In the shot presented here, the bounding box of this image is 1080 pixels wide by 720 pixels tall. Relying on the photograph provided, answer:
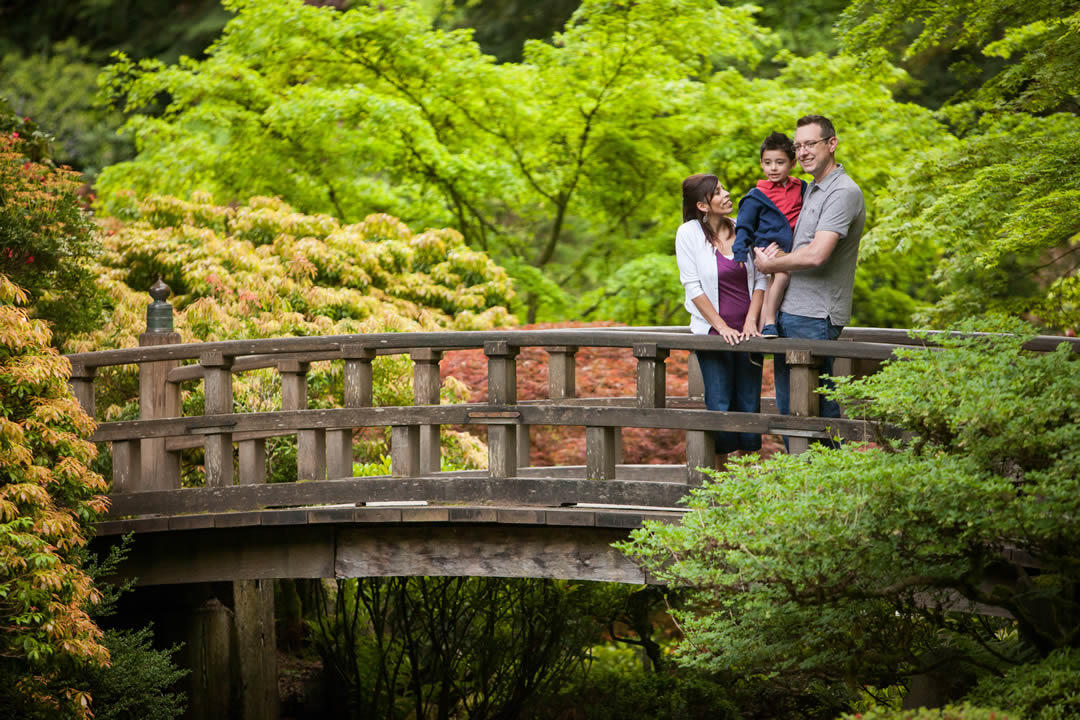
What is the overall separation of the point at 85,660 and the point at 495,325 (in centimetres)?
559

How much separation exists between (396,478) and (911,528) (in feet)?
10.7

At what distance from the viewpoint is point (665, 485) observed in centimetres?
687

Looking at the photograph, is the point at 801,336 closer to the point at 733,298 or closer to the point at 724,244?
the point at 733,298

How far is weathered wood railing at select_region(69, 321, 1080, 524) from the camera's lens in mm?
6887

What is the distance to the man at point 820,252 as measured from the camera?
20.5 ft

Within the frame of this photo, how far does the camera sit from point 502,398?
24.0 ft

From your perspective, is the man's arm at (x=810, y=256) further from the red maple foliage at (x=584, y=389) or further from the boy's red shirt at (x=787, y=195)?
the red maple foliage at (x=584, y=389)

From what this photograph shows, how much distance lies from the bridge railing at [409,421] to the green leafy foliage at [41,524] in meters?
0.46

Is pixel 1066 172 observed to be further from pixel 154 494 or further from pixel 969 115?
pixel 969 115

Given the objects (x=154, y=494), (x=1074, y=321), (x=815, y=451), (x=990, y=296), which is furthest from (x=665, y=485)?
(x=990, y=296)

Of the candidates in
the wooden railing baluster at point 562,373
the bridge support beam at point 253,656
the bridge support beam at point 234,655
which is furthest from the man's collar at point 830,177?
the bridge support beam at point 253,656

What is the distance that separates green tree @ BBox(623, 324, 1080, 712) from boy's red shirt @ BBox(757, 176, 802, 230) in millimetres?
1075

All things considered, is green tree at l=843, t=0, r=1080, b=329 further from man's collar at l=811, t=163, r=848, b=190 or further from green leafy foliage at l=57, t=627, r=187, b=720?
green leafy foliage at l=57, t=627, r=187, b=720

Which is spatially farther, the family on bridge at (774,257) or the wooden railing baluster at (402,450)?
the wooden railing baluster at (402,450)
